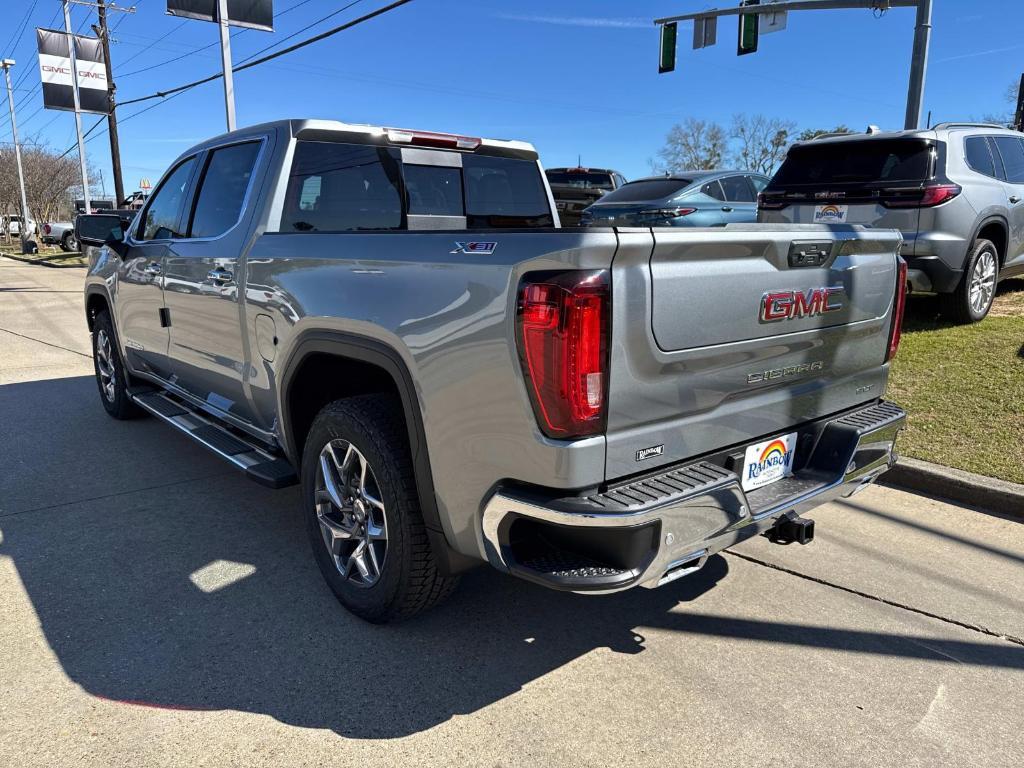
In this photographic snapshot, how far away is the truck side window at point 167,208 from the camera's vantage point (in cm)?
469

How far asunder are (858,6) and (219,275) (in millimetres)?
14689

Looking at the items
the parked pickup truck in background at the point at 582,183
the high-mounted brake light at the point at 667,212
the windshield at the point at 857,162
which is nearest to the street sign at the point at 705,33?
the parked pickup truck in background at the point at 582,183

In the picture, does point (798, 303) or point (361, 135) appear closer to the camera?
point (798, 303)

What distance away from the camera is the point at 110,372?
623 cm

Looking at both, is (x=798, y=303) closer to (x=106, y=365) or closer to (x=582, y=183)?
(x=106, y=365)

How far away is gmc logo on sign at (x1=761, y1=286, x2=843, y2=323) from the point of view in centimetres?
265

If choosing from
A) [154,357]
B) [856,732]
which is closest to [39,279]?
[154,357]

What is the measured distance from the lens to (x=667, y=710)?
2.60 meters

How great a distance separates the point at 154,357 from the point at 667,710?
13.2 ft

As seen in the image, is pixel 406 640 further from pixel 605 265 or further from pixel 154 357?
pixel 154 357

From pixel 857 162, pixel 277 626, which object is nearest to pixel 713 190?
pixel 857 162

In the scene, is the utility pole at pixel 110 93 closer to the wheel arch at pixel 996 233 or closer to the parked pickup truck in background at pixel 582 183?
the parked pickup truck in background at pixel 582 183

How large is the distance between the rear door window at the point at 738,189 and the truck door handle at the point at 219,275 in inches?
367

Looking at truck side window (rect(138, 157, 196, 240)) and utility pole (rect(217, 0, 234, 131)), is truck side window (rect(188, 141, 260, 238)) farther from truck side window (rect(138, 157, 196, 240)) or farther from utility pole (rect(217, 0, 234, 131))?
utility pole (rect(217, 0, 234, 131))
